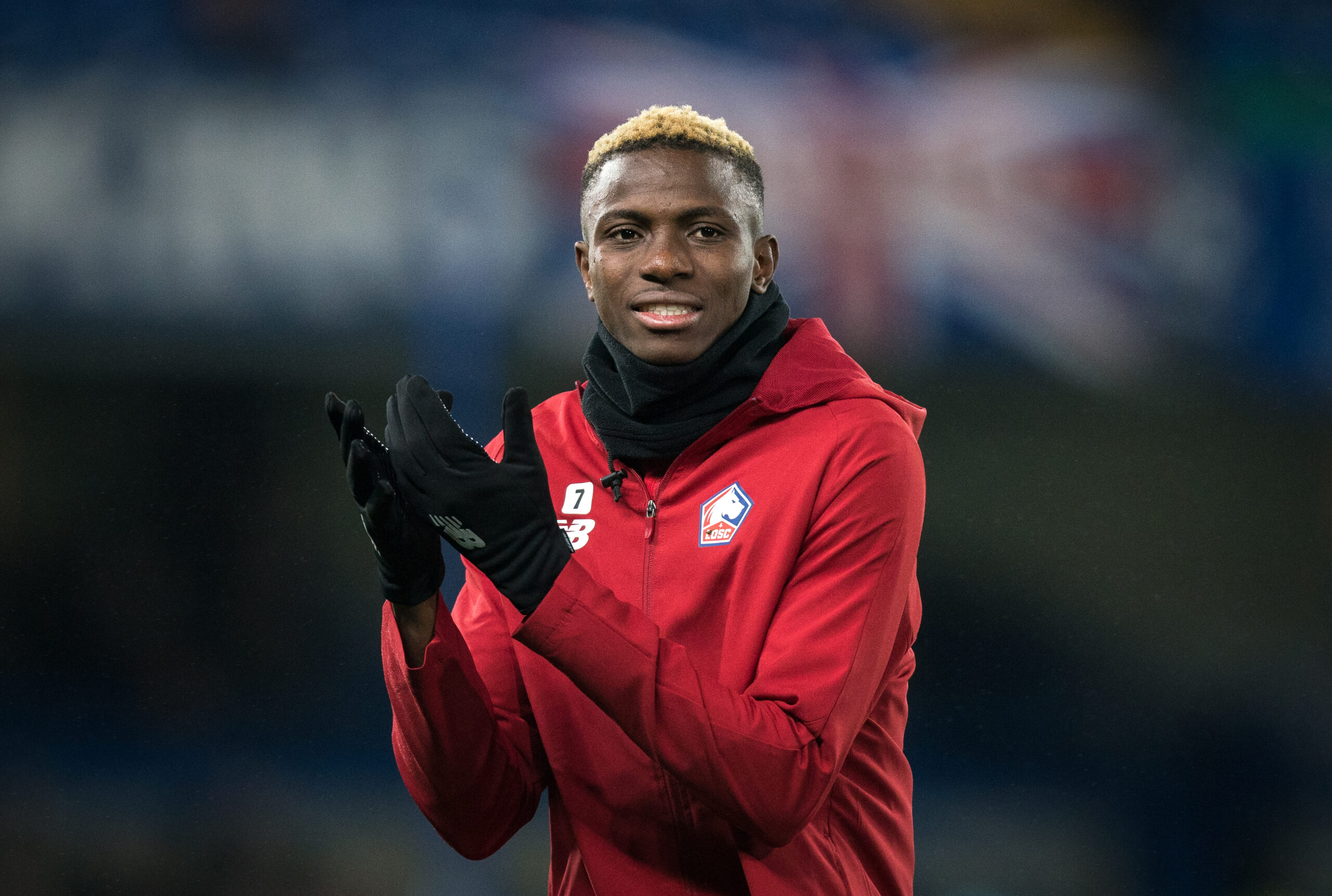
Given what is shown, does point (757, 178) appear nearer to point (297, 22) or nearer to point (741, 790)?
point (741, 790)

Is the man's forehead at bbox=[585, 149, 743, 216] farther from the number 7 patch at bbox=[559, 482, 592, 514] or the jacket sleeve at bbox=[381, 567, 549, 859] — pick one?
the jacket sleeve at bbox=[381, 567, 549, 859]

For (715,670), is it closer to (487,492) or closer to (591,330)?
(487,492)

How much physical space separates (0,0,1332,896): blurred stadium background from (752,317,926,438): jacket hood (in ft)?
3.04

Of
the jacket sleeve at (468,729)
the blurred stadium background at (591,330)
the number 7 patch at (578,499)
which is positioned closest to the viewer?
the jacket sleeve at (468,729)

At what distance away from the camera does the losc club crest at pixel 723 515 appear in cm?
112

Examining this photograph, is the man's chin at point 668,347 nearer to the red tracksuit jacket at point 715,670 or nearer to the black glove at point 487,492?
the red tracksuit jacket at point 715,670

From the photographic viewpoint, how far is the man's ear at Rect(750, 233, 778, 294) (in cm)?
122

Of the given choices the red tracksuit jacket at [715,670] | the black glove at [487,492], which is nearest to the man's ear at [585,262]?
the red tracksuit jacket at [715,670]

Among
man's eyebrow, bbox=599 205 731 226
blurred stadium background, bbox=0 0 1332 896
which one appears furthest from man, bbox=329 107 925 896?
blurred stadium background, bbox=0 0 1332 896

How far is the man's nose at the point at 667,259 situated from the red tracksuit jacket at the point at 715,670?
0.12 metres

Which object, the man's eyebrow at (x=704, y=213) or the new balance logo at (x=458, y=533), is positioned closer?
the new balance logo at (x=458, y=533)

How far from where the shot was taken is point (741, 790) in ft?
3.18

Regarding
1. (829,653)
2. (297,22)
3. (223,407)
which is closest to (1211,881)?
(829,653)

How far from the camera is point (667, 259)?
113 cm
